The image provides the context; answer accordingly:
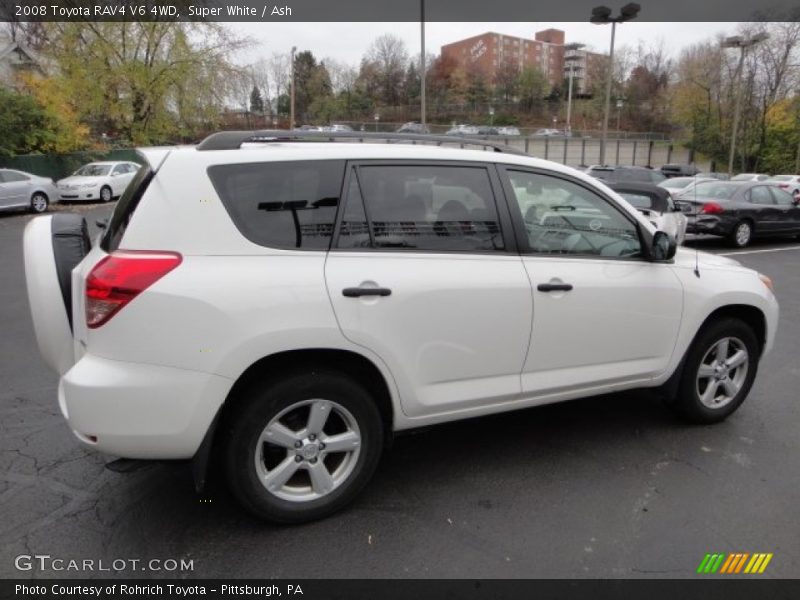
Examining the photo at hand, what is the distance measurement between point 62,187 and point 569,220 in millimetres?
22462

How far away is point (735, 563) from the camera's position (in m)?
2.67

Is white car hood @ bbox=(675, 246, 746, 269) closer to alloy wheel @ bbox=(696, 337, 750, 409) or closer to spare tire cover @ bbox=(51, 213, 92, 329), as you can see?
alloy wheel @ bbox=(696, 337, 750, 409)

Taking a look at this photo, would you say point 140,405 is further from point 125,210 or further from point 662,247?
point 662,247

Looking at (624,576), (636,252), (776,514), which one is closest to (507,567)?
(624,576)

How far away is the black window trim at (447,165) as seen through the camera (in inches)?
113

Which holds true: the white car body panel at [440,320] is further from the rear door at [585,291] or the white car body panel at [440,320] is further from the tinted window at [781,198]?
the tinted window at [781,198]

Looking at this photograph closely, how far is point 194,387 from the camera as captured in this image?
2516 mm

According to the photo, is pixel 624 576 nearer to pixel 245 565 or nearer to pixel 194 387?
pixel 245 565

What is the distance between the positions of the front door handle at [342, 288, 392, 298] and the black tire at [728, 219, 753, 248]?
12629 millimetres

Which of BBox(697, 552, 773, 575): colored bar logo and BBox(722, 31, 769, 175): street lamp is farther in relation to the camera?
BBox(722, 31, 769, 175): street lamp

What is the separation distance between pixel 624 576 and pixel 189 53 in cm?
3246

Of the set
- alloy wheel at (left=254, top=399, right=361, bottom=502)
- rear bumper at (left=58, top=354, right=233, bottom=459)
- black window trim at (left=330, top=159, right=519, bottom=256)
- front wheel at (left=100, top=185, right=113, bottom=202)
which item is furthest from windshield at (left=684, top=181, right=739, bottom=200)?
front wheel at (left=100, top=185, right=113, bottom=202)

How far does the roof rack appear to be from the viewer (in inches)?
113

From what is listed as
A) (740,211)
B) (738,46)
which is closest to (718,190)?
(740,211)
